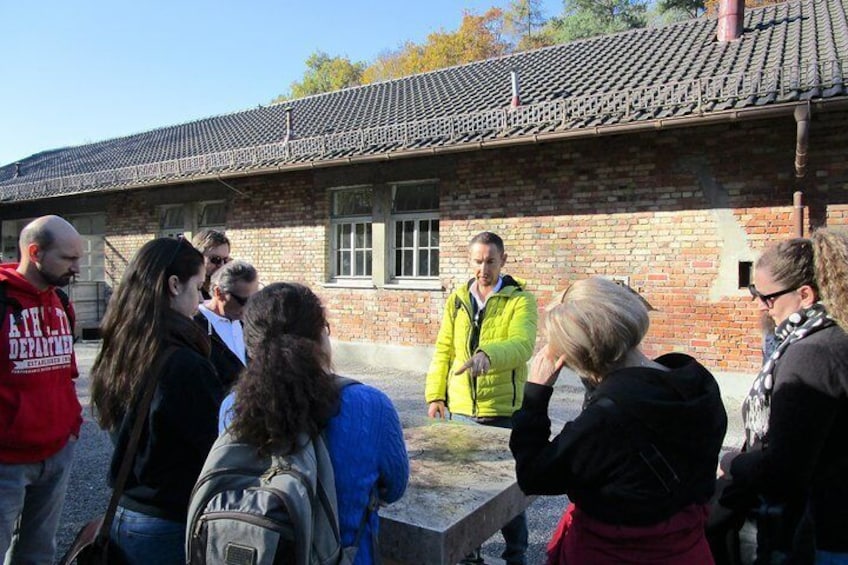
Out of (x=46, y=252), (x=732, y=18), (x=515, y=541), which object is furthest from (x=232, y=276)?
(x=732, y=18)

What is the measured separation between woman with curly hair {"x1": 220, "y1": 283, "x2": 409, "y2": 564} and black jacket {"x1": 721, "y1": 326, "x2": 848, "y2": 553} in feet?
3.63

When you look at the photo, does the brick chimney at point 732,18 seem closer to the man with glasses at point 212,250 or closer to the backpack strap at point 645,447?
the man with glasses at point 212,250

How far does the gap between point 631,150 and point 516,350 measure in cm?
590

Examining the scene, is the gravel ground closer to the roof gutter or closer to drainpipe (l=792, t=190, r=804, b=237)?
drainpipe (l=792, t=190, r=804, b=237)

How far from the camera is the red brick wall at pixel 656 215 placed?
737 cm

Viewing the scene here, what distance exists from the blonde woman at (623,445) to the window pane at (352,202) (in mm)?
9242

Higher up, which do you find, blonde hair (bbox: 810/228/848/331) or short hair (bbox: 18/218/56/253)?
short hair (bbox: 18/218/56/253)

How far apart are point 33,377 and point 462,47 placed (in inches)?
1299

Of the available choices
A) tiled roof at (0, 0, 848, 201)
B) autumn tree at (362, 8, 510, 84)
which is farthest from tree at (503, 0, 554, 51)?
tiled roof at (0, 0, 848, 201)

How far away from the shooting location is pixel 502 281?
3520mm

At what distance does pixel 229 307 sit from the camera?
3221 millimetres

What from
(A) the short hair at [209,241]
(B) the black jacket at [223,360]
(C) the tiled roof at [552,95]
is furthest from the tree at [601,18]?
(B) the black jacket at [223,360]

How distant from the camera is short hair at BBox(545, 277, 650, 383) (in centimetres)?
173

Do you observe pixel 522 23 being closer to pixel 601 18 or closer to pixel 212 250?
pixel 601 18
